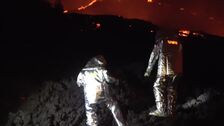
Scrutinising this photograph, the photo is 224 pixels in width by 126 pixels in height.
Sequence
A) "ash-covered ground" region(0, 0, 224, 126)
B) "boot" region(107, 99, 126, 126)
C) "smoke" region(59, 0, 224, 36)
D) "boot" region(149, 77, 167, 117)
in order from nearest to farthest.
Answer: "boot" region(107, 99, 126, 126) → "boot" region(149, 77, 167, 117) → "ash-covered ground" region(0, 0, 224, 126) → "smoke" region(59, 0, 224, 36)

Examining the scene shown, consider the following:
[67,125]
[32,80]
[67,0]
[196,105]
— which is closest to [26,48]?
[32,80]

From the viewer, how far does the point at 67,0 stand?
2088 centimetres

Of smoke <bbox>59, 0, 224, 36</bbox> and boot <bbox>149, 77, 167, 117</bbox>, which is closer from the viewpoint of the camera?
boot <bbox>149, 77, 167, 117</bbox>

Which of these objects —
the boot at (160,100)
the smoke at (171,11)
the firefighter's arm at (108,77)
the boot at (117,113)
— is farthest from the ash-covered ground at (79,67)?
the smoke at (171,11)

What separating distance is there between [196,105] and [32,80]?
4548mm

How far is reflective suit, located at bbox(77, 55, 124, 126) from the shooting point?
8461 millimetres

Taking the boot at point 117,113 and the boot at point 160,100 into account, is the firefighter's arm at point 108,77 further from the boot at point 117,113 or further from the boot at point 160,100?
the boot at point 160,100

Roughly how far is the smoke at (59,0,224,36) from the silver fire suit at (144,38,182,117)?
10830mm

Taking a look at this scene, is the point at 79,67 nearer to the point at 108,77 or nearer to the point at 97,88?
the point at 97,88

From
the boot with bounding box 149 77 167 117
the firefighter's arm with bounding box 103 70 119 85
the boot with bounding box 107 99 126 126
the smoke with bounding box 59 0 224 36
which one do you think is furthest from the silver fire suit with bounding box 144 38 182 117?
the smoke with bounding box 59 0 224 36

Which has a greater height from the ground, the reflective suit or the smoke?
the smoke

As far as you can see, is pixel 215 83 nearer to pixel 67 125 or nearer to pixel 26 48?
pixel 67 125

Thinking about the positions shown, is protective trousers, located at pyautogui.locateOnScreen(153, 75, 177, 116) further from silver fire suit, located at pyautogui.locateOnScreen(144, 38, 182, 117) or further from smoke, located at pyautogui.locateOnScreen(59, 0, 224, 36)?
smoke, located at pyautogui.locateOnScreen(59, 0, 224, 36)

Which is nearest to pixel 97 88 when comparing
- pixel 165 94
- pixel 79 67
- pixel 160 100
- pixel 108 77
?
pixel 108 77
